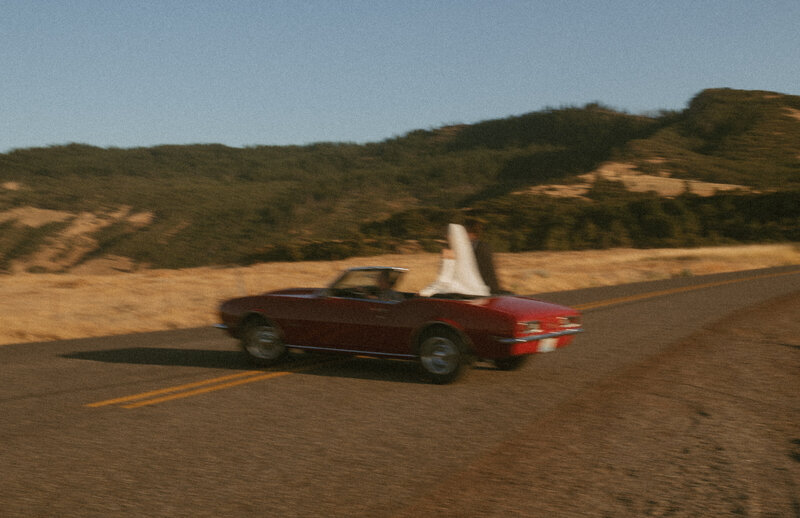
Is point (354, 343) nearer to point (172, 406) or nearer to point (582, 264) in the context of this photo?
point (172, 406)

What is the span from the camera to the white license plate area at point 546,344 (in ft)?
28.6

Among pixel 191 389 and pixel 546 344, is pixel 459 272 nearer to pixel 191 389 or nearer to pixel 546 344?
pixel 546 344

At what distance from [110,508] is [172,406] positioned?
2.91 metres

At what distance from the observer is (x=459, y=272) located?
9297 mm

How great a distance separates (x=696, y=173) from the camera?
101 m

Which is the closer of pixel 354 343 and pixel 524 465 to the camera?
pixel 524 465

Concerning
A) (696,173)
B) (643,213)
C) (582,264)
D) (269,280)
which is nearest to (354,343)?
(269,280)

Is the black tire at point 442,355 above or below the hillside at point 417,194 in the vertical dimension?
below

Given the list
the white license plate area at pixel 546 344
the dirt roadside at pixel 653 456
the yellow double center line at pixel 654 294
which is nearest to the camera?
the dirt roadside at pixel 653 456

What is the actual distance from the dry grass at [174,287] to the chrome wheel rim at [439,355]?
7.85m

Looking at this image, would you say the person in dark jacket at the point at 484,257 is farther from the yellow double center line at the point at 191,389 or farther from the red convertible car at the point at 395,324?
the yellow double center line at the point at 191,389

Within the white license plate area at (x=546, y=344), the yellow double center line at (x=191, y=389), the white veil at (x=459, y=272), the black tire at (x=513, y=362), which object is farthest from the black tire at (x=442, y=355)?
the yellow double center line at (x=191, y=389)

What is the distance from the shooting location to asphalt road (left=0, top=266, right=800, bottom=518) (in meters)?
4.71

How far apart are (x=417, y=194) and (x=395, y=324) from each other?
5083 inches
